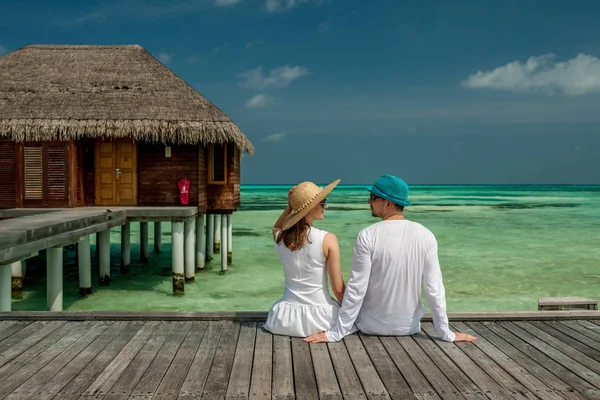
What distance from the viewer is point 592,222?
115ft

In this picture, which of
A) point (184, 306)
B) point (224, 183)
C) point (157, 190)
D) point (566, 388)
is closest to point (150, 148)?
point (157, 190)

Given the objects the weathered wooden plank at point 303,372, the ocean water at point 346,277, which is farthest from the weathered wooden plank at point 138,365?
the ocean water at point 346,277

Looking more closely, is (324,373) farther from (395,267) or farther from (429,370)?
(395,267)

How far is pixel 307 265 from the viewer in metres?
4.17

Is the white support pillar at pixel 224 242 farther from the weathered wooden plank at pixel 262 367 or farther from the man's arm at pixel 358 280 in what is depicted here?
the man's arm at pixel 358 280

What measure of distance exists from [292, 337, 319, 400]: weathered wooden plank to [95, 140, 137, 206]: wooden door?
10172mm

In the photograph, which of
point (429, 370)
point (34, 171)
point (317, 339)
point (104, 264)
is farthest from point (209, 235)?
point (429, 370)

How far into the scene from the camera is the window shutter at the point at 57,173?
12.9 meters

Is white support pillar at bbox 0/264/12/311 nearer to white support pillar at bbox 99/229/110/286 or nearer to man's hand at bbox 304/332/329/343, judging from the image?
man's hand at bbox 304/332/329/343

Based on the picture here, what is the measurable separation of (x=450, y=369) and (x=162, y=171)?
10824mm

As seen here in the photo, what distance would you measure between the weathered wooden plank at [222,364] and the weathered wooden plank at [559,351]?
7.94 feet

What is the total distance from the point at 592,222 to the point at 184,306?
31535 mm

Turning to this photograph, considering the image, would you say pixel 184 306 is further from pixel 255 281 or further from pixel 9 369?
pixel 9 369

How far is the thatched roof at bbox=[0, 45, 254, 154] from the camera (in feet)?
41.5
